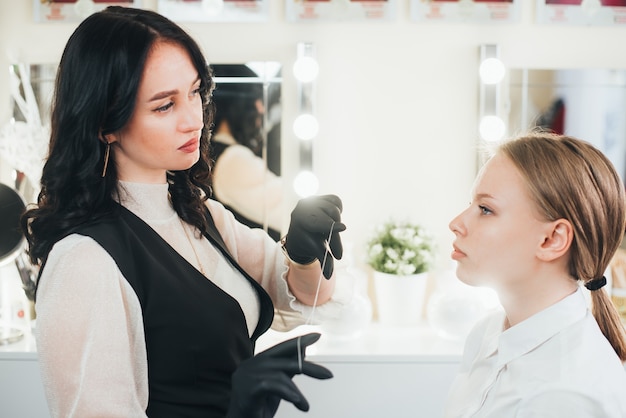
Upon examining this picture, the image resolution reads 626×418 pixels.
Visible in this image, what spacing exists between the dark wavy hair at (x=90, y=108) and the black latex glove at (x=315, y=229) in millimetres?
302

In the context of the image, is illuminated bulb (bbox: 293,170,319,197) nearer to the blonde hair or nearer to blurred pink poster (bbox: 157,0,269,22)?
blurred pink poster (bbox: 157,0,269,22)

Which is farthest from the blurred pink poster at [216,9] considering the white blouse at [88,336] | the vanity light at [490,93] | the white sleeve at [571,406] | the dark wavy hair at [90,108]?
the white sleeve at [571,406]

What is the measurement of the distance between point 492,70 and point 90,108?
4.30 ft

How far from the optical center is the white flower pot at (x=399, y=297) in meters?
1.86

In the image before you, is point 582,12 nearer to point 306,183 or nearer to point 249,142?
point 306,183

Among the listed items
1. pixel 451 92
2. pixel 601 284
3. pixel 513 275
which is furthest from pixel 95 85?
pixel 451 92

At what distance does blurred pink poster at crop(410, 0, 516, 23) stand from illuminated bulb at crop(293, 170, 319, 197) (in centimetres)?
56

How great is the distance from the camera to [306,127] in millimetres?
1889

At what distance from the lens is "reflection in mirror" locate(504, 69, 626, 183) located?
6.19 feet

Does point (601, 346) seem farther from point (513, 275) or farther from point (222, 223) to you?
point (222, 223)

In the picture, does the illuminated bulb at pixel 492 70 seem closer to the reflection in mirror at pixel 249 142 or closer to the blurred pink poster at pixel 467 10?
the blurred pink poster at pixel 467 10

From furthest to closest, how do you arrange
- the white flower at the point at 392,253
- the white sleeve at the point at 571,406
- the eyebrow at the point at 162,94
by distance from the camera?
the white flower at the point at 392,253 → the eyebrow at the point at 162,94 → the white sleeve at the point at 571,406

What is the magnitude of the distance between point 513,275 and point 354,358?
29.5 inches

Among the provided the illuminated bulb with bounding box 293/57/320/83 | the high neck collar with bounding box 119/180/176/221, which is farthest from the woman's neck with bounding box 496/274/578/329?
the illuminated bulb with bounding box 293/57/320/83
